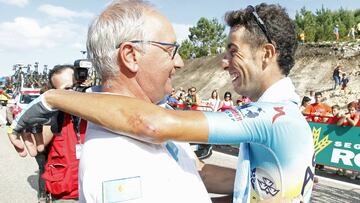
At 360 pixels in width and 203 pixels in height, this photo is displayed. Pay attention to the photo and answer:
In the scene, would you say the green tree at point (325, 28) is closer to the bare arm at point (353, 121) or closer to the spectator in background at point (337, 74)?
the spectator in background at point (337, 74)

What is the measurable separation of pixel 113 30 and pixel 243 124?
1.94ft

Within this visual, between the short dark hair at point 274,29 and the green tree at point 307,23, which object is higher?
the green tree at point 307,23

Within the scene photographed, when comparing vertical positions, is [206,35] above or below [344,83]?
above

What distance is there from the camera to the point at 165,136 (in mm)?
1387

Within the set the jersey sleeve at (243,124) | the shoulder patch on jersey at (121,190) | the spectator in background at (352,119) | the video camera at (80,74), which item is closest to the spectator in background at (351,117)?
the spectator in background at (352,119)

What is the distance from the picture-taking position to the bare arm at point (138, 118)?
1.37m

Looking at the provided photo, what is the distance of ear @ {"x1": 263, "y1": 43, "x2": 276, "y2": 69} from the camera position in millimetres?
1806

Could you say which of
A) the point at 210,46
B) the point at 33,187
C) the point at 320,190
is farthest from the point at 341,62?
the point at 210,46

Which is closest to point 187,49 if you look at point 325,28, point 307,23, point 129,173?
point 307,23

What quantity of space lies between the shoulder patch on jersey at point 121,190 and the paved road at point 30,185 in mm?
6102

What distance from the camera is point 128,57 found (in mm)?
1520

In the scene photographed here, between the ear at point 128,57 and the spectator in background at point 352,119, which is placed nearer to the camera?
the ear at point 128,57

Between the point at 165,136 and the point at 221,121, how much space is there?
0.21m

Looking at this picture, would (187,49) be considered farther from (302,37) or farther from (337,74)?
(337,74)
